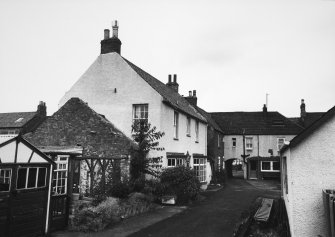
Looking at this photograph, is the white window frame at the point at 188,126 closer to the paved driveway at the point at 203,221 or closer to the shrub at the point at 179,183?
the shrub at the point at 179,183

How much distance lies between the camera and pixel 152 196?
54.9ft

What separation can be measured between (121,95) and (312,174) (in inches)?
562

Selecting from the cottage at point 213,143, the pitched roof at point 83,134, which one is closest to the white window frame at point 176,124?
the pitched roof at point 83,134

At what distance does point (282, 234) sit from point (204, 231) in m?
2.97

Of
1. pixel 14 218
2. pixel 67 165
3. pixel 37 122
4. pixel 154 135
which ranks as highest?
pixel 37 122

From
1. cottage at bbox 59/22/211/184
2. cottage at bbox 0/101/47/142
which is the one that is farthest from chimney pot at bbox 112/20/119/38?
cottage at bbox 0/101/47/142

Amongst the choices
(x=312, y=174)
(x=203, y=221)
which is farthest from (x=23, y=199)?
(x=312, y=174)

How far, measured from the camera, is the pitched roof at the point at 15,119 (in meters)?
44.8

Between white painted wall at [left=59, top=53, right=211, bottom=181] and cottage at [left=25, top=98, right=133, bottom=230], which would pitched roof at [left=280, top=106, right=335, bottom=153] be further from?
white painted wall at [left=59, top=53, right=211, bottom=181]

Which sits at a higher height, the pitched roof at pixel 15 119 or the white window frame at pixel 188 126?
the pitched roof at pixel 15 119

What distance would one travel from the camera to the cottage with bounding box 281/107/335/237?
27.8ft

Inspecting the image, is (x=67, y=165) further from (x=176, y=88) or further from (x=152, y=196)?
(x=176, y=88)

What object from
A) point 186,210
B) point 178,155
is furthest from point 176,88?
point 186,210

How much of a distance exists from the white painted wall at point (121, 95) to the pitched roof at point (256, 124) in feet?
67.2
